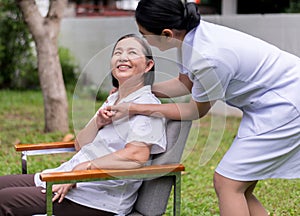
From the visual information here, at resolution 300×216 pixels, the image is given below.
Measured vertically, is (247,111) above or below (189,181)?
→ above

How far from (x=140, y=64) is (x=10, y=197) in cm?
96

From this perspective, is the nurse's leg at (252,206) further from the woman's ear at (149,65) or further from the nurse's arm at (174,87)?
the woman's ear at (149,65)

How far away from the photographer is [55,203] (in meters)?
3.37

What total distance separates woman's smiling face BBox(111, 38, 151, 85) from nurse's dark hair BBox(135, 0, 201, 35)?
374 mm

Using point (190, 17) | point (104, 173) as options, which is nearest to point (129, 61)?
point (190, 17)

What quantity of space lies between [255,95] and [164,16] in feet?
2.03

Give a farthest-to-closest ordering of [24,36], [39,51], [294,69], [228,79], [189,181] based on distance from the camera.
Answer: [24,36], [39,51], [189,181], [294,69], [228,79]

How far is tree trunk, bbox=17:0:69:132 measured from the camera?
767cm

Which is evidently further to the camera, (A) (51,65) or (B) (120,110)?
(A) (51,65)

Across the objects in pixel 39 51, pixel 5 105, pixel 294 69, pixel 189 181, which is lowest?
pixel 5 105

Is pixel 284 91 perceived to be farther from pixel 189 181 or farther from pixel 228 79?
pixel 189 181

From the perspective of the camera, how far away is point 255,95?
321 centimetres

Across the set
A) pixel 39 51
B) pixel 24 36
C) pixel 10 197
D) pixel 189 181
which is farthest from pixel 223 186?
pixel 24 36

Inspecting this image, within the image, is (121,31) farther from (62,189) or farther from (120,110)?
(62,189)
